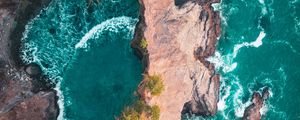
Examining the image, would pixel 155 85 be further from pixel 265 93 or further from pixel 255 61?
pixel 265 93

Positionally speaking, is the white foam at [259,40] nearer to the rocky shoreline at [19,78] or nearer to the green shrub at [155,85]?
the green shrub at [155,85]

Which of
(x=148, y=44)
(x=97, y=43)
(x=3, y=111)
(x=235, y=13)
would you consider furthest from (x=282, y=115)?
(x=3, y=111)

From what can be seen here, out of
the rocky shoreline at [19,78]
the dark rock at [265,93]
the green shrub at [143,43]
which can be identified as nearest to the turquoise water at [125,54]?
the dark rock at [265,93]

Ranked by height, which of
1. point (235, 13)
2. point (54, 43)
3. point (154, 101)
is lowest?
point (154, 101)

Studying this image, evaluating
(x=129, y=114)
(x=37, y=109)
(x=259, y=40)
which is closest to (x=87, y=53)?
(x=37, y=109)

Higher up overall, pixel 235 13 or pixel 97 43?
pixel 235 13

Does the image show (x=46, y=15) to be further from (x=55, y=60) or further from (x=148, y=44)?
(x=148, y=44)

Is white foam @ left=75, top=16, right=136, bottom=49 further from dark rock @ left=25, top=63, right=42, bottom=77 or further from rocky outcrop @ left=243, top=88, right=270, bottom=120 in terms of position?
rocky outcrop @ left=243, top=88, right=270, bottom=120
